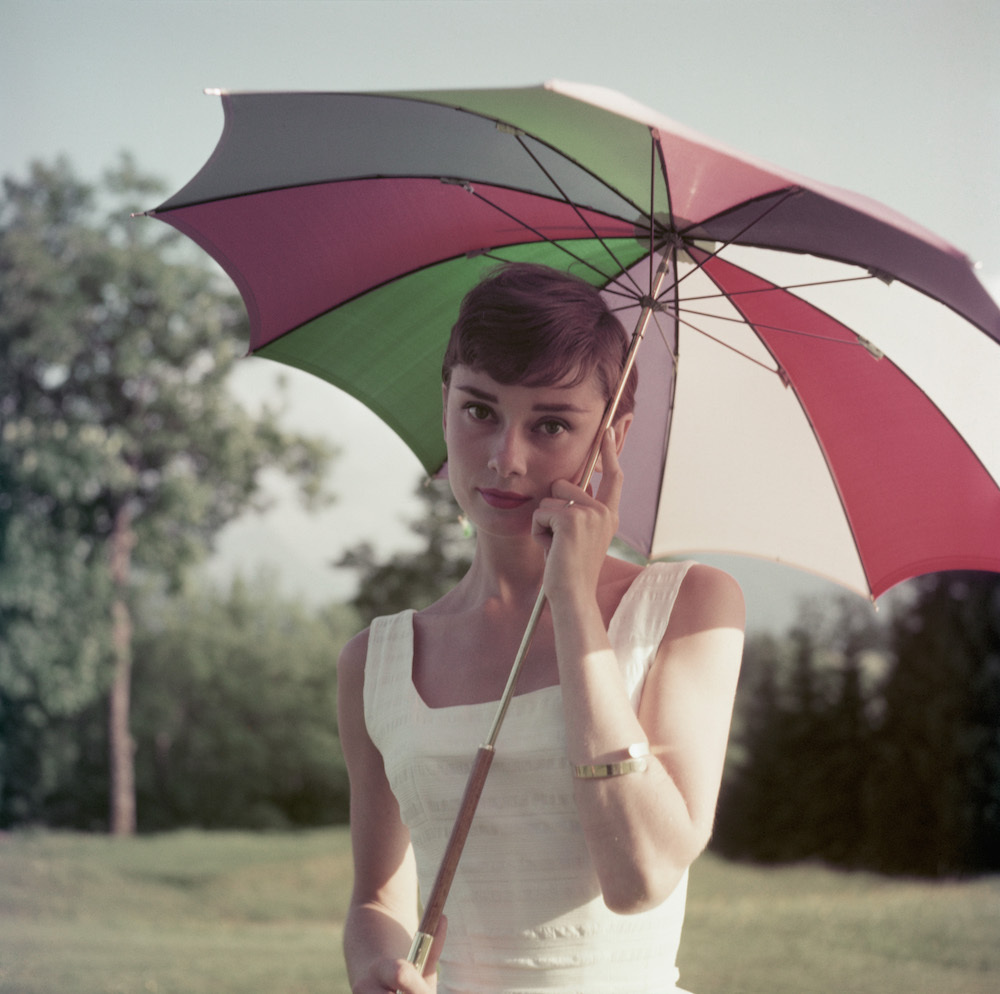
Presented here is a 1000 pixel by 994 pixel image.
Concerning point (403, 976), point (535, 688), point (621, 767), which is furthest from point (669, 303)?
point (403, 976)

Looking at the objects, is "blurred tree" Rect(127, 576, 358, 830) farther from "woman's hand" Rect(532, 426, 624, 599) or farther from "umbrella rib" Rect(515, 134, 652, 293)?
"woman's hand" Rect(532, 426, 624, 599)

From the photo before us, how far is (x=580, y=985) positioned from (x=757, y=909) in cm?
1316

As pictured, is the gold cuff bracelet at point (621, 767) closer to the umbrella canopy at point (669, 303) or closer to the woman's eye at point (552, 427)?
the woman's eye at point (552, 427)

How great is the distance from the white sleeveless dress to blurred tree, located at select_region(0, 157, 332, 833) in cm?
1702

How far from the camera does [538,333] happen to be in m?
1.83

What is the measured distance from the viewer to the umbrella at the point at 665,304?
1.88 m

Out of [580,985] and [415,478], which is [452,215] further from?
[415,478]

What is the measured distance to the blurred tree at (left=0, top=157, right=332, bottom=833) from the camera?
1775 centimetres

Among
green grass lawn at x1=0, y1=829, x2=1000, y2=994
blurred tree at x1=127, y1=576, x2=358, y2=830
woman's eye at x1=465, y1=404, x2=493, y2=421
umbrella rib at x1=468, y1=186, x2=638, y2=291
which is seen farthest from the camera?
blurred tree at x1=127, y1=576, x2=358, y2=830

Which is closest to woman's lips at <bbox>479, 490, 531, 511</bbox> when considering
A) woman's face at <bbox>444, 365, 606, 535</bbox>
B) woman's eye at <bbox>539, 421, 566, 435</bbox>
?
woman's face at <bbox>444, 365, 606, 535</bbox>

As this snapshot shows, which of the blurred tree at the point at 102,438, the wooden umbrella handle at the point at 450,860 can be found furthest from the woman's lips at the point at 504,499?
the blurred tree at the point at 102,438

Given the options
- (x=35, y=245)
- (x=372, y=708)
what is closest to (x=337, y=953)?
(x=372, y=708)

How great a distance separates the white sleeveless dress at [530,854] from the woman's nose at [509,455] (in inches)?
11.0

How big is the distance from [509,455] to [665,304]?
59cm
